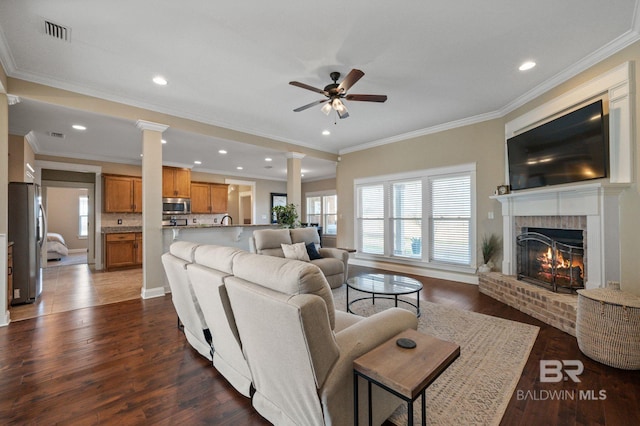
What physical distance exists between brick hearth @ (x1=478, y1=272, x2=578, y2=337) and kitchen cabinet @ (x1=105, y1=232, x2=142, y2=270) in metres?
7.44

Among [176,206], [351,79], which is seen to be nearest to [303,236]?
[351,79]

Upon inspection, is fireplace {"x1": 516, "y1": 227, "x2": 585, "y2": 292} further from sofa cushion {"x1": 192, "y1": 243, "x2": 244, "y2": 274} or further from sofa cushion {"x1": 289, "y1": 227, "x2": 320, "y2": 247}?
sofa cushion {"x1": 192, "y1": 243, "x2": 244, "y2": 274}

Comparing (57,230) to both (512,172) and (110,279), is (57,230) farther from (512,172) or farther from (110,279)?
(512,172)

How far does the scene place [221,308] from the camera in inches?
65.6

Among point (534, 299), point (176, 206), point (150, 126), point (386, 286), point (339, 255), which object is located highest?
point (150, 126)

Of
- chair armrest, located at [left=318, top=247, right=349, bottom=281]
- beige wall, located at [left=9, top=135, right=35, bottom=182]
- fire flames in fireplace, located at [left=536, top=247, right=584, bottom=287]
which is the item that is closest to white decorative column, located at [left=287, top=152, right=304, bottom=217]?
chair armrest, located at [left=318, top=247, right=349, bottom=281]

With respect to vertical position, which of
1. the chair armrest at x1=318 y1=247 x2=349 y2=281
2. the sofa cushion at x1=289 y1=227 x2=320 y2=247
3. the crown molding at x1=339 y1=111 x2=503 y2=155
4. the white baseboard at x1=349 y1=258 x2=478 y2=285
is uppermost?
the crown molding at x1=339 y1=111 x2=503 y2=155

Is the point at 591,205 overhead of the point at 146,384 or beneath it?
overhead

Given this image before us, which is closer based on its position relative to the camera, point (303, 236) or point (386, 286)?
point (386, 286)

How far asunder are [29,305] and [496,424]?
5387mm

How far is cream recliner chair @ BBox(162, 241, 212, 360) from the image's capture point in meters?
2.18

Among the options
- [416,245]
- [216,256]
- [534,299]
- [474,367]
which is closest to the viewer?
[216,256]

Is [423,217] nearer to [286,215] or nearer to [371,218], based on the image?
[371,218]

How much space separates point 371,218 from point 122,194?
6.12m
